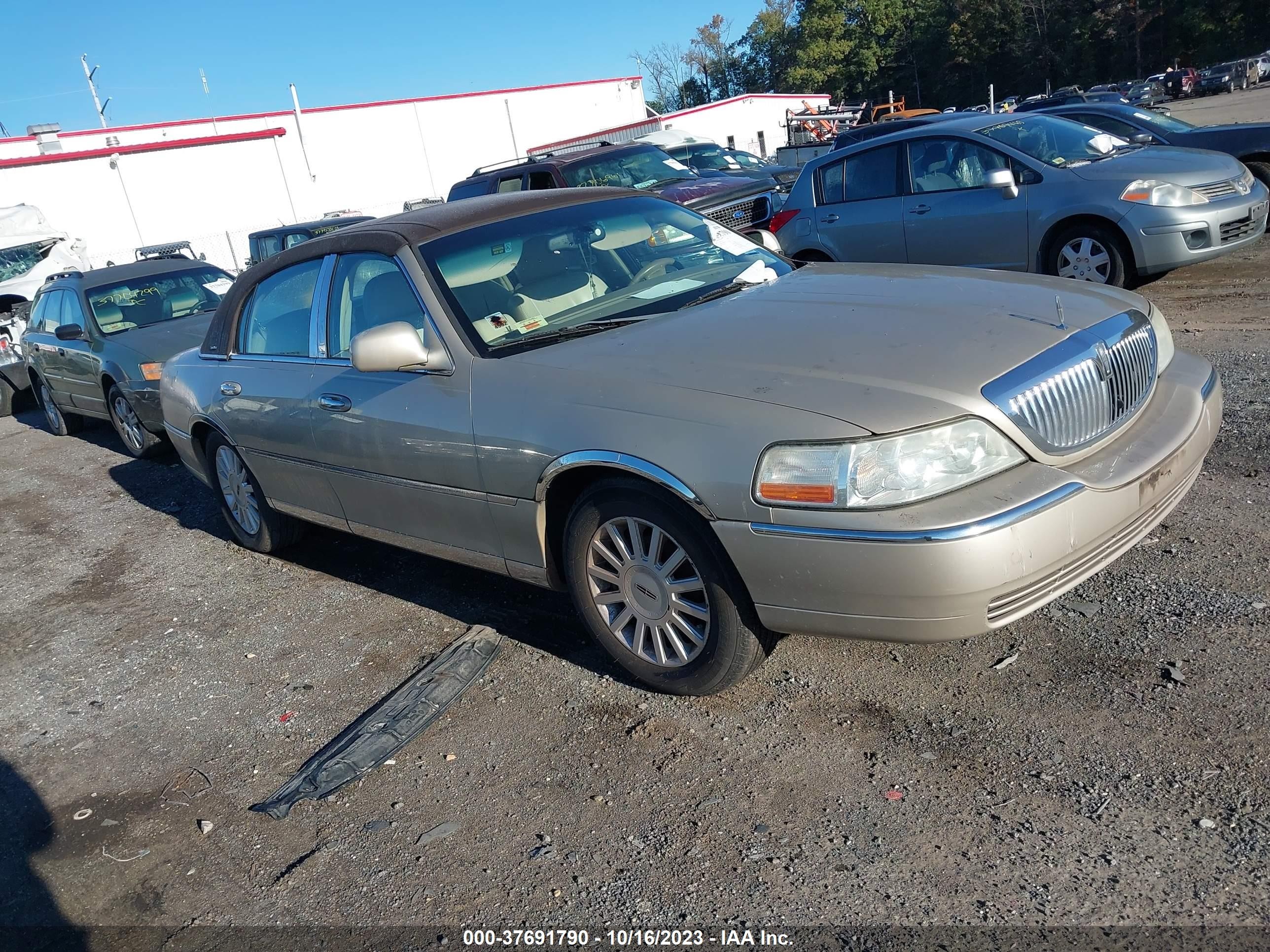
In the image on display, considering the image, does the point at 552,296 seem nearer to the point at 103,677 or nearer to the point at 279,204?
the point at 103,677

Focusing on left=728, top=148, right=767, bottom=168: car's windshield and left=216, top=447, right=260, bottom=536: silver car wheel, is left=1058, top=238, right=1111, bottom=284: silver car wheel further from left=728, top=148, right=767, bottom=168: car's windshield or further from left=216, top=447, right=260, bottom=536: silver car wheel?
left=728, top=148, right=767, bottom=168: car's windshield

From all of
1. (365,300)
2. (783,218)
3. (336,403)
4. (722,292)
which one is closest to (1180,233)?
(783,218)

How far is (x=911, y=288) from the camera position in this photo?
3834 millimetres

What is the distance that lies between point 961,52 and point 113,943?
83.3 meters

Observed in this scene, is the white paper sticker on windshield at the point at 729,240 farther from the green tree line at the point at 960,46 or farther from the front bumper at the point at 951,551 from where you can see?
the green tree line at the point at 960,46

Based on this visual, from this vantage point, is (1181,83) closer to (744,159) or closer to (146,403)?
(744,159)

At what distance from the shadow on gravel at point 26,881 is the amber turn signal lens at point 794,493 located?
2315 mm

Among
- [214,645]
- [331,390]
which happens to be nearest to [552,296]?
[331,390]

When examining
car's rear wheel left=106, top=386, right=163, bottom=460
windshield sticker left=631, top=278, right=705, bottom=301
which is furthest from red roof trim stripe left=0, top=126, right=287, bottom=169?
windshield sticker left=631, top=278, right=705, bottom=301

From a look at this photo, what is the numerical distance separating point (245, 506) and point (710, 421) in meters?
3.60

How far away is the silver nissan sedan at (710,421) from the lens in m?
2.83

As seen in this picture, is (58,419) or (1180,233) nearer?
(1180,233)

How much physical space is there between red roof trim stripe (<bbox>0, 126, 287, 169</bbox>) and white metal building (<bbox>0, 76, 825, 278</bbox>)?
0.16ft

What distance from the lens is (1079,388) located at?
10.3ft
